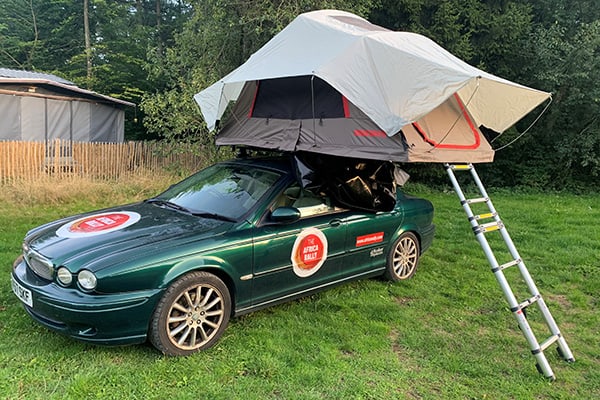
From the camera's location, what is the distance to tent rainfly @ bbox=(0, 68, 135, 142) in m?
14.6

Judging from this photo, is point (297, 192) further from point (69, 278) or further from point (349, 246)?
point (69, 278)

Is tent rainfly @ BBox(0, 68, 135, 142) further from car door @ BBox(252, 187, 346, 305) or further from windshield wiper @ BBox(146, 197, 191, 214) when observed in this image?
car door @ BBox(252, 187, 346, 305)

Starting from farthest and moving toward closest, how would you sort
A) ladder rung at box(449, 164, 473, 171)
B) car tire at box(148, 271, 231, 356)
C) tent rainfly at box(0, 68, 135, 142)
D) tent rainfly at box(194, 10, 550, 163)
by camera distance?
tent rainfly at box(0, 68, 135, 142), ladder rung at box(449, 164, 473, 171), tent rainfly at box(194, 10, 550, 163), car tire at box(148, 271, 231, 356)

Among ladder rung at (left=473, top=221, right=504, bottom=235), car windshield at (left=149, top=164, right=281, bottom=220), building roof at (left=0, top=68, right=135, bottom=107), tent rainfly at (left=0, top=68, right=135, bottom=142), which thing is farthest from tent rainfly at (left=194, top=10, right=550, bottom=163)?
tent rainfly at (left=0, top=68, right=135, bottom=142)

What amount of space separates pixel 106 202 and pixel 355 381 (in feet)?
23.4

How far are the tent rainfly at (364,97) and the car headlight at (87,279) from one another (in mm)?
2210

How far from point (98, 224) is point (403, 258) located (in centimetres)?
329

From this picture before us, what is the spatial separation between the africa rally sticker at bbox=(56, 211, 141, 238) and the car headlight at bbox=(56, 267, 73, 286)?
0.42m

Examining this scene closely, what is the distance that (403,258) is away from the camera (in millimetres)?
5168

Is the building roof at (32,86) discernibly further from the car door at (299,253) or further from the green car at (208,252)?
the car door at (299,253)

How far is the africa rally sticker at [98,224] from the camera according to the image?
139 inches

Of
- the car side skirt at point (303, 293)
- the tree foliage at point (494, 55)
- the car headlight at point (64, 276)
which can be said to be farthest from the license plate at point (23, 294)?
the tree foliage at point (494, 55)

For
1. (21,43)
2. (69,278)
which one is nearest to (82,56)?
(21,43)

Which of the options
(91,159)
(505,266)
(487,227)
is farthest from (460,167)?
(91,159)
